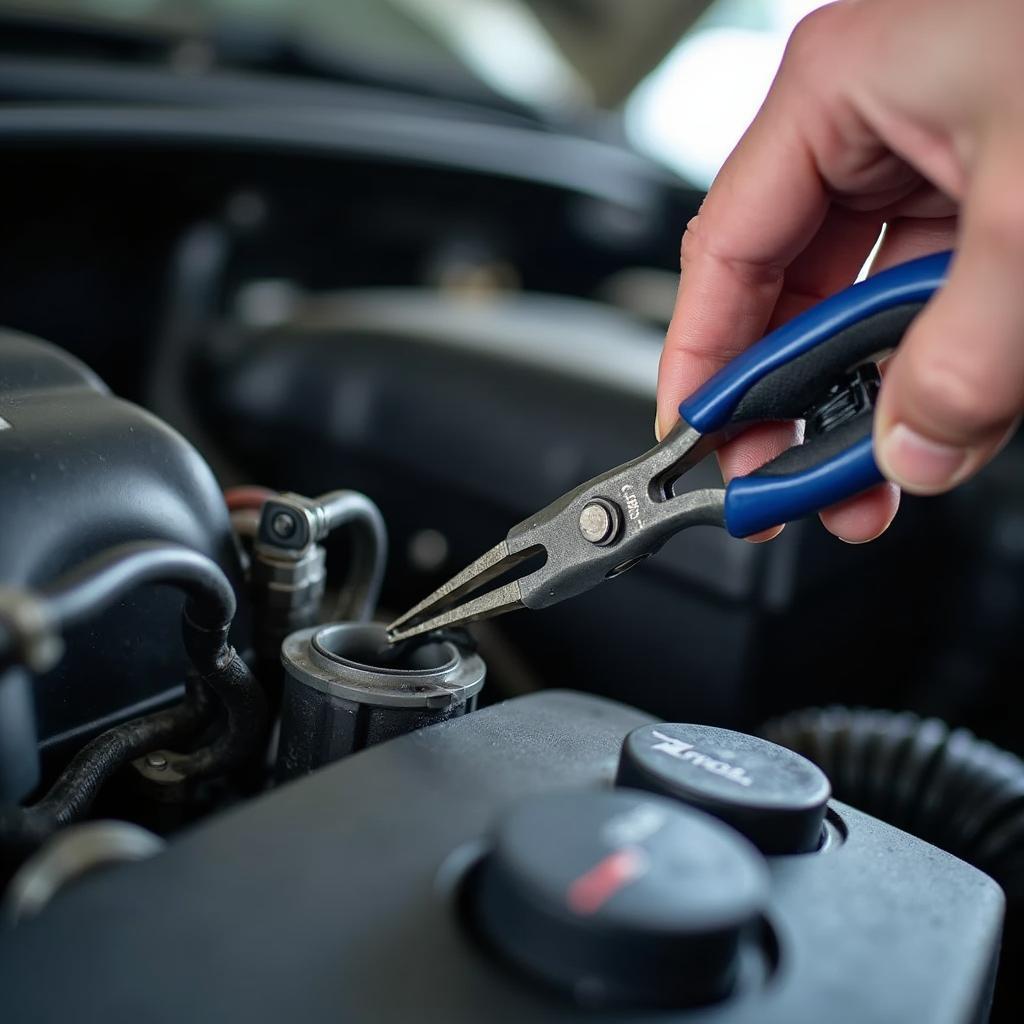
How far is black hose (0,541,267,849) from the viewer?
37 cm

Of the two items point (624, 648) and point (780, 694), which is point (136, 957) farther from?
point (780, 694)

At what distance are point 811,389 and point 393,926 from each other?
278mm

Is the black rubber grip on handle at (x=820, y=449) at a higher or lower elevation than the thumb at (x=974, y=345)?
lower

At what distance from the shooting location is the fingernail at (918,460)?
1.37 ft

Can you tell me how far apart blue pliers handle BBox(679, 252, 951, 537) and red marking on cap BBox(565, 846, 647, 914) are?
0.62ft

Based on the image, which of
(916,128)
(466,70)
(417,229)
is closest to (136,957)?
(916,128)

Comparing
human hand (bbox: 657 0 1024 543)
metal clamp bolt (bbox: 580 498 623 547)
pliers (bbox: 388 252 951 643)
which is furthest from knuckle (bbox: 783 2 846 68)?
metal clamp bolt (bbox: 580 498 623 547)

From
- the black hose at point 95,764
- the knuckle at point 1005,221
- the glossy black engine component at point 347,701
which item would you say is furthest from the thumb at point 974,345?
the black hose at point 95,764

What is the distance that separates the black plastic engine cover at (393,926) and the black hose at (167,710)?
3.1 inches

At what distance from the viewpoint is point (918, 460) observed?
0.42m

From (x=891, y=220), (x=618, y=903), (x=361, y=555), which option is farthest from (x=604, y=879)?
(x=891, y=220)

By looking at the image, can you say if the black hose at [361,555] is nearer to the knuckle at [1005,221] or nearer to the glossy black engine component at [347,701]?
the glossy black engine component at [347,701]

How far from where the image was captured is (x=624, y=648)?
2.59 feet

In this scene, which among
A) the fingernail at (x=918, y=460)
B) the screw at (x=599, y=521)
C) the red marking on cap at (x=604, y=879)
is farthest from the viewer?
the screw at (x=599, y=521)
